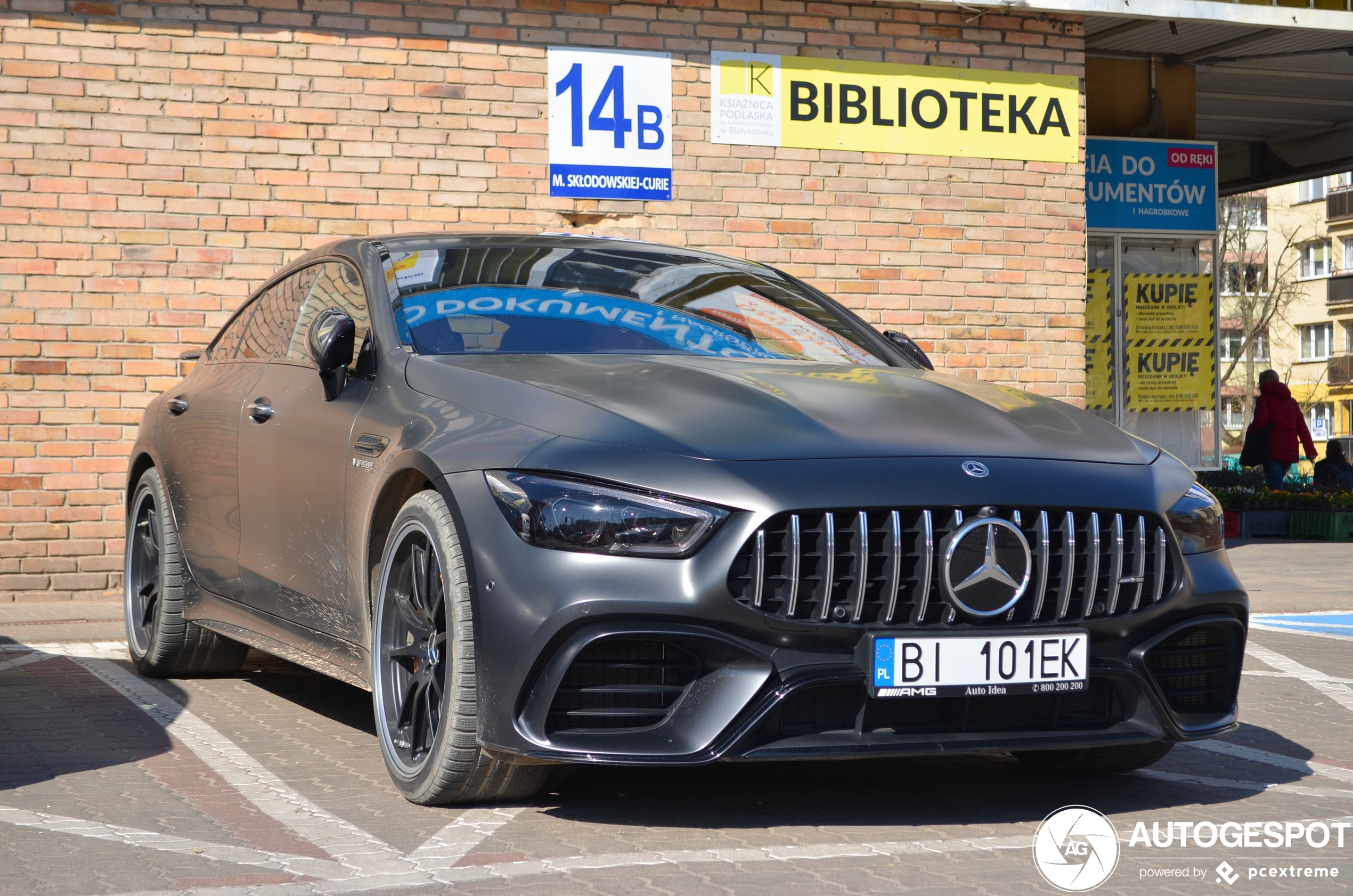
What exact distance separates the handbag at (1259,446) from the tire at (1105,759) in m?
16.0

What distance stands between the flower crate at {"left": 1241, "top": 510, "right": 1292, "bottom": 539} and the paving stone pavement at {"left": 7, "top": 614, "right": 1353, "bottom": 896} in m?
11.8

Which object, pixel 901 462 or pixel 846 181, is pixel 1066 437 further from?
pixel 846 181

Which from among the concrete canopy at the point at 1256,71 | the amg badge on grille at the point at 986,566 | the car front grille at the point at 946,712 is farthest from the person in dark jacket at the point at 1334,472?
the amg badge on grille at the point at 986,566

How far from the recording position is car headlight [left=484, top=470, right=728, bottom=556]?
3.48 meters

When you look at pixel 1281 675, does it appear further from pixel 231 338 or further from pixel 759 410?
pixel 231 338

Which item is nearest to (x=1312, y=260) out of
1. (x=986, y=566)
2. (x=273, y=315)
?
(x=273, y=315)

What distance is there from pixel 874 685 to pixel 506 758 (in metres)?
0.84

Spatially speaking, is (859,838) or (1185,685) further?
(1185,685)

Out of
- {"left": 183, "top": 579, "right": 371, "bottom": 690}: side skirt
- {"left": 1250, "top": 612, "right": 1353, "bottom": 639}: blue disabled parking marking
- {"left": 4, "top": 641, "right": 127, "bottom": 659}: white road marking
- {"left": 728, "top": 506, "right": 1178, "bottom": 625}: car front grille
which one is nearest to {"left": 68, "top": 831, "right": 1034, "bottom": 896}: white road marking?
{"left": 728, "top": 506, "right": 1178, "bottom": 625}: car front grille

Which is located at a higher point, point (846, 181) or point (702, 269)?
point (846, 181)

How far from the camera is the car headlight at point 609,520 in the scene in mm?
3477

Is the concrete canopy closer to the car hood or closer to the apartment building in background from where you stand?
the car hood

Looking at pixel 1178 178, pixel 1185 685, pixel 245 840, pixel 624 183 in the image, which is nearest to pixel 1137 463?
pixel 1185 685

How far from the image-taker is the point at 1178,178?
15.3 meters
